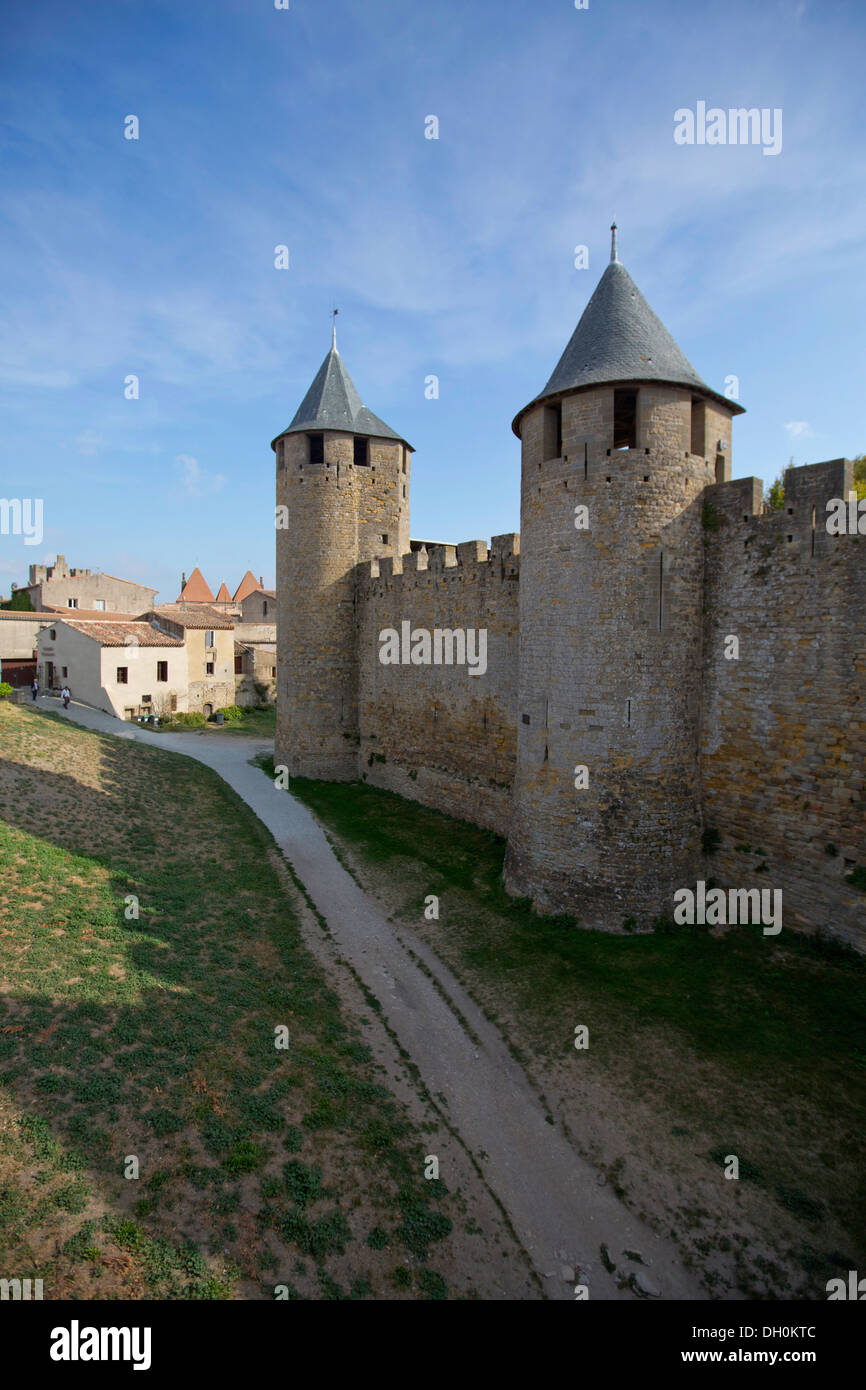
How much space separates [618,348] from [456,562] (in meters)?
7.90

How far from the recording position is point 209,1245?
599 cm

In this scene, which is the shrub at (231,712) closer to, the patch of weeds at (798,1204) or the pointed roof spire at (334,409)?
the pointed roof spire at (334,409)

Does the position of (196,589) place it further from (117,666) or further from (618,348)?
(618,348)

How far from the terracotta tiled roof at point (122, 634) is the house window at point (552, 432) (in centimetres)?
2631

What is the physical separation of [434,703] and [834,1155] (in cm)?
1430

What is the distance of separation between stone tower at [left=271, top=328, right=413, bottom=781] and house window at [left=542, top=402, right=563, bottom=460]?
11.6 m

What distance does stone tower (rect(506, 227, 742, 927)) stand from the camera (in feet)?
38.4

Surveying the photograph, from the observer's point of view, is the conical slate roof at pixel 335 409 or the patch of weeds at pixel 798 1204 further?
the conical slate roof at pixel 335 409

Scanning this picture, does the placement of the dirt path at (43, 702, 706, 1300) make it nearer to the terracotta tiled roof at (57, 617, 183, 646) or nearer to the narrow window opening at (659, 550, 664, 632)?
the narrow window opening at (659, 550, 664, 632)

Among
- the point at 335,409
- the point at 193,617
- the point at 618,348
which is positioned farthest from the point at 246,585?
the point at 618,348

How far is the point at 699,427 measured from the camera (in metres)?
12.2

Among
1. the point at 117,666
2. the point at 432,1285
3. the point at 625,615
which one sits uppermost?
the point at 625,615

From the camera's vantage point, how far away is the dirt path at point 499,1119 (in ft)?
21.4

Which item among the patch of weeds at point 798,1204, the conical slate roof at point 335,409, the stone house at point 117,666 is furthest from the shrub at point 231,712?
the patch of weeds at point 798,1204
